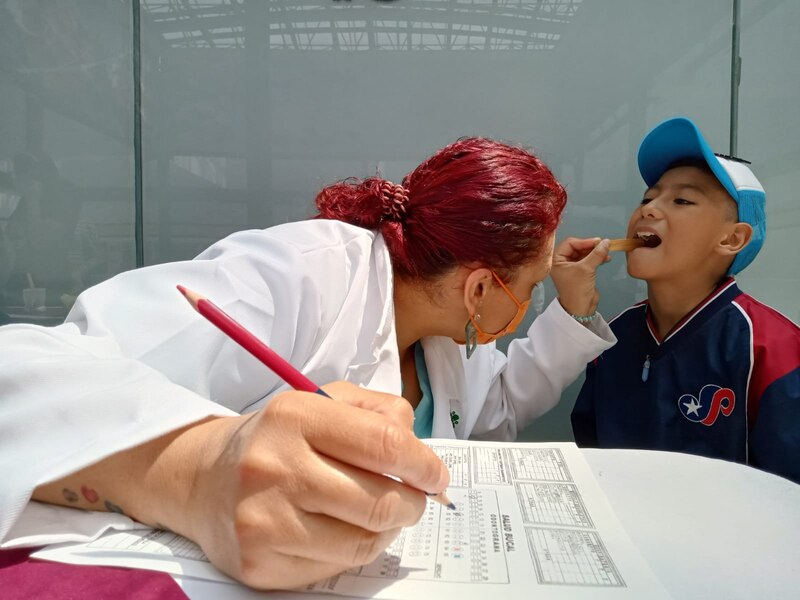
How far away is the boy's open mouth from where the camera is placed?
115 centimetres

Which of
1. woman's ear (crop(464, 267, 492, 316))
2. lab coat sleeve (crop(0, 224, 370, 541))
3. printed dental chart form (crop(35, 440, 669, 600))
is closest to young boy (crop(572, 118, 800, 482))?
woman's ear (crop(464, 267, 492, 316))

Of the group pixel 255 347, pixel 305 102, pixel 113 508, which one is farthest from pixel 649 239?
pixel 113 508

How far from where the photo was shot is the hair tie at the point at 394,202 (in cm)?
104

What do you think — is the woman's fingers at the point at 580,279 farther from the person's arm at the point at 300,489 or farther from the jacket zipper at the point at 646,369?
the person's arm at the point at 300,489

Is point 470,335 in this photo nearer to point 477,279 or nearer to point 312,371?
point 477,279

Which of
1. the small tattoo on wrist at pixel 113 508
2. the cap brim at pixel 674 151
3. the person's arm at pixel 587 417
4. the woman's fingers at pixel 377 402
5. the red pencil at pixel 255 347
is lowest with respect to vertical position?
the person's arm at pixel 587 417

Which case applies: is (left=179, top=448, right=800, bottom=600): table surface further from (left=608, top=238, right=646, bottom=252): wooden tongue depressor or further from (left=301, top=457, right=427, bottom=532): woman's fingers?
(left=608, top=238, right=646, bottom=252): wooden tongue depressor

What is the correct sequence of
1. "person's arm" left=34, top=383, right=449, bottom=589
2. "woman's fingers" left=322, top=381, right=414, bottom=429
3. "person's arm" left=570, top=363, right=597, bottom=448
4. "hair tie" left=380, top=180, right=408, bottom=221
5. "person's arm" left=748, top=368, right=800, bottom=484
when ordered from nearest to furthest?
"person's arm" left=34, top=383, right=449, bottom=589 < "woman's fingers" left=322, top=381, right=414, bottom=429 < "person's arm" left=748, top=368, right=800, bottom=484 < "hair tie" left=380, top=180, right=408, bottom=221 < "person's arm" left=570, top=363, right=597, bottom=448

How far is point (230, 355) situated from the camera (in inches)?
27.5

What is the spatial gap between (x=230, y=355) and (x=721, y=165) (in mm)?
1053

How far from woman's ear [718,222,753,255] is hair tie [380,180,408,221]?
69 centimetres

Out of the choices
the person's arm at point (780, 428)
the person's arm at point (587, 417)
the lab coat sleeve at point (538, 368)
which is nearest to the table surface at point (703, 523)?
the person's arm at point (780, 428)

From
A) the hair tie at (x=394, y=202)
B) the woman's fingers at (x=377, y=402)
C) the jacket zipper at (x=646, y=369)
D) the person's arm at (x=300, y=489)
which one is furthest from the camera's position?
the jacket zipper at (x=646, y=369)

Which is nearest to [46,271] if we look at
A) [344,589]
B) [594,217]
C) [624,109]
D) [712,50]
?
[344,589]
